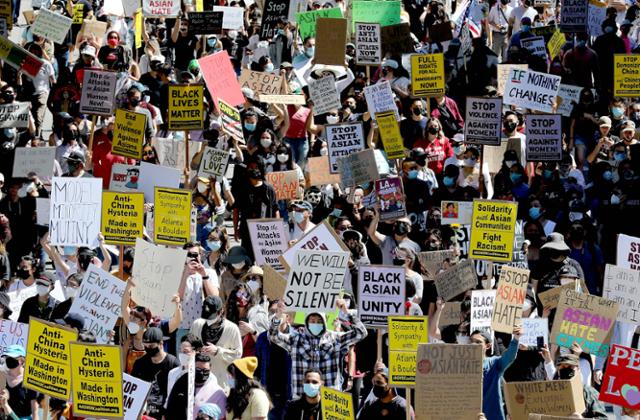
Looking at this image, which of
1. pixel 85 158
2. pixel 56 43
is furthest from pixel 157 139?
pixel 56 43

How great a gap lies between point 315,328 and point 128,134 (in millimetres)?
6007

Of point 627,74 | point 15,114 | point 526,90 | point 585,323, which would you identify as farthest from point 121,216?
point 627,74

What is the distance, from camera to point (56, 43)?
26562 millimetres

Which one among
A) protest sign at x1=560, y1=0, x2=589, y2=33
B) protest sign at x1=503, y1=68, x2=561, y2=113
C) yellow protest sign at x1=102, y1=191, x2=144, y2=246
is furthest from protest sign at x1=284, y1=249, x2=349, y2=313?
protest sign at x1=560, y1=0, x2=589, y2=33

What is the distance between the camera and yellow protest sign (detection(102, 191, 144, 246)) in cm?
1844

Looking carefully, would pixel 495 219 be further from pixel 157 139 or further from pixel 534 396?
pixel 157 139

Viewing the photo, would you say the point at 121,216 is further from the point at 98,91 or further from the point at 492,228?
the point at 98,91

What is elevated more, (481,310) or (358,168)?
(358,168)

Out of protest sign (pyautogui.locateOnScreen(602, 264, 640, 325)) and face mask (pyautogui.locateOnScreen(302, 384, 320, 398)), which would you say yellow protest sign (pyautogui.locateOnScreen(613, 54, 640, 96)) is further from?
face mask (pyautogui.locateOnScreen(302, 384, 320, 398))

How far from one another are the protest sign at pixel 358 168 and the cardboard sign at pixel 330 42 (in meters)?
3.95

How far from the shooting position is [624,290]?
1786 cm

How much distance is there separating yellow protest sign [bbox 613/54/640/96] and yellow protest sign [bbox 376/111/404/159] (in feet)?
10.5

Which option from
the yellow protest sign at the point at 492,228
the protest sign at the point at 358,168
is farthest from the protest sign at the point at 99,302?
the protest sign at the point at 358,168

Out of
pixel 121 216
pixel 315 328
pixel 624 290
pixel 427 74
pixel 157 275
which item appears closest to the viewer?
pixel 315 328
